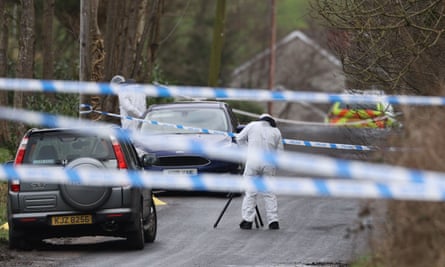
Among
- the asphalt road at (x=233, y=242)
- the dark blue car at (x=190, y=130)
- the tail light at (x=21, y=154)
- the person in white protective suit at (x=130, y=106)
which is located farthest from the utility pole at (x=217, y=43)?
the tail light at (x=21, y=154)

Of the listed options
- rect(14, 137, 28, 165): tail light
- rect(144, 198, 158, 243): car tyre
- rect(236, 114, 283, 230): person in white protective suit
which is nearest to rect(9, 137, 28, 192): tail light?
rect(14, 137, 28, 165): tail light

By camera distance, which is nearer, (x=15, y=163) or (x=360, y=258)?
(x=360, y=258)

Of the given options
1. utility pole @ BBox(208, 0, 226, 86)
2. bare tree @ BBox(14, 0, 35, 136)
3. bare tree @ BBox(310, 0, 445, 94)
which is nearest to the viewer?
bare tree @ BBox(310, 0, 445, 94)

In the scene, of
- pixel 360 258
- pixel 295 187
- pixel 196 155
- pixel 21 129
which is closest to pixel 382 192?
pixel 295 187

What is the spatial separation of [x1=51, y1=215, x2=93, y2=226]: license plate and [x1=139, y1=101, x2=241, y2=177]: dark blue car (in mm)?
6564

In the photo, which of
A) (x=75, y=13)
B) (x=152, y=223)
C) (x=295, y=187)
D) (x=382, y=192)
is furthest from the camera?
(x=75, y=13)

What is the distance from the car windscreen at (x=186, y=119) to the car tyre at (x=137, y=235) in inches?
302

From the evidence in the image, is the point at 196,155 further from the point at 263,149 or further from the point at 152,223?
the point at 152,223

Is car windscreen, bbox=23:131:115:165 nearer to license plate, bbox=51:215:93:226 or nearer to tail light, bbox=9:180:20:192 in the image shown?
tail light, bbox=9:180:20:192

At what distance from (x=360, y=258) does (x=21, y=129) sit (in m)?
15.7

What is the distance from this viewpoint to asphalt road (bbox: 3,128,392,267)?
14203 mm

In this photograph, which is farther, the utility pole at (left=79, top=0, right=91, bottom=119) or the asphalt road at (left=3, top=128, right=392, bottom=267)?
the utility pole at (left=79, top=0, right=91, bottom=119)

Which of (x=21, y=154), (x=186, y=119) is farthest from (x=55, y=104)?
(x=21, y=154)

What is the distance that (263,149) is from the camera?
58.2 feet
